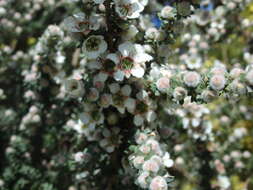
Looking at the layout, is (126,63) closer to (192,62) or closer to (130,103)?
(130,103)

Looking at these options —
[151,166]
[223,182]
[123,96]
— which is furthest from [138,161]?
[223,182]

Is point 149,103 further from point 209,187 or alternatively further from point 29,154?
point 29,154

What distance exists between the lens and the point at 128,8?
1.84m

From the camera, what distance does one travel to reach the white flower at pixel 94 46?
6.00ft

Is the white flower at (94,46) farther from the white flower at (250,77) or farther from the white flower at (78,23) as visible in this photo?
the white flower at (250,77)

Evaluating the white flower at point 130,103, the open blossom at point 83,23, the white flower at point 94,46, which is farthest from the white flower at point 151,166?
the open blossom at point 83,23

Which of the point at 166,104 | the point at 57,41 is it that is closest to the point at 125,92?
the point at 166,104

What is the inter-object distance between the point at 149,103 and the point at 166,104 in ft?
0.27

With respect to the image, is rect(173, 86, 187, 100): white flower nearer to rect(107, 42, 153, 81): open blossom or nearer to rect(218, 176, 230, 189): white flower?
rect(107, 42, 153, 81): open blossom

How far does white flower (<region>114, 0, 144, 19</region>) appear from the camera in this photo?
1.79 metres

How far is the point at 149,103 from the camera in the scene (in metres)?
2.05

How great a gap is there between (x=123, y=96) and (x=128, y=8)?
0.41m

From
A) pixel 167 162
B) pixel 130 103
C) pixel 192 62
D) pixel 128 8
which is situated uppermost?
pixel 128 8

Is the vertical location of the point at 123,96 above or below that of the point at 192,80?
below
